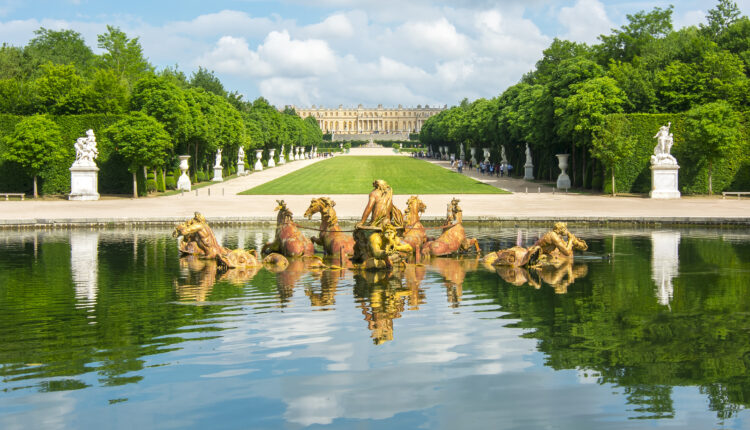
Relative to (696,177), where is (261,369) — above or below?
below

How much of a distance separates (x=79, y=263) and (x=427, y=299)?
27.8ft

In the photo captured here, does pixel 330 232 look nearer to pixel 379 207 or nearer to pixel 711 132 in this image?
pixel 379 207

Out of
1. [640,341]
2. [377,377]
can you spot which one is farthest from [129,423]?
[640,341]

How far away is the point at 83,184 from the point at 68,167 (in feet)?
8.68

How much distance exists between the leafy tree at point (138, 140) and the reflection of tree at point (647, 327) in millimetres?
26058

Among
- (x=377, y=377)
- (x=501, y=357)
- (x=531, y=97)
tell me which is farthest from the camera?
(x=531, y=97)

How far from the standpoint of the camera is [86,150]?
124ft

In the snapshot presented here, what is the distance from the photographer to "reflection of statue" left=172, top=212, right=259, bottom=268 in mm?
16594

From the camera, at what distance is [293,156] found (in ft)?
355

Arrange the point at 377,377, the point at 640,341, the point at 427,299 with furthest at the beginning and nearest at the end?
the point at 427,299 → the point at 640,341 → the point at 377,377

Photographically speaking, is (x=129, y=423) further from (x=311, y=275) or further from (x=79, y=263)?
(x=79, y=263)

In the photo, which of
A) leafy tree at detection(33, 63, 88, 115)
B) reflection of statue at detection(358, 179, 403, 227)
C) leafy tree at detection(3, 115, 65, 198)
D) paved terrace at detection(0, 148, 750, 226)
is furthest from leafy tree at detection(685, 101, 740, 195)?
leafy tree at detection(33, 63, 88, 115)

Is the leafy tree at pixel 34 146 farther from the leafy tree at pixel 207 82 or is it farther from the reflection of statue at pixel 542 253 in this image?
the leafy tree at pixel 207 82

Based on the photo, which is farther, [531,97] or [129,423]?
[531,97]
